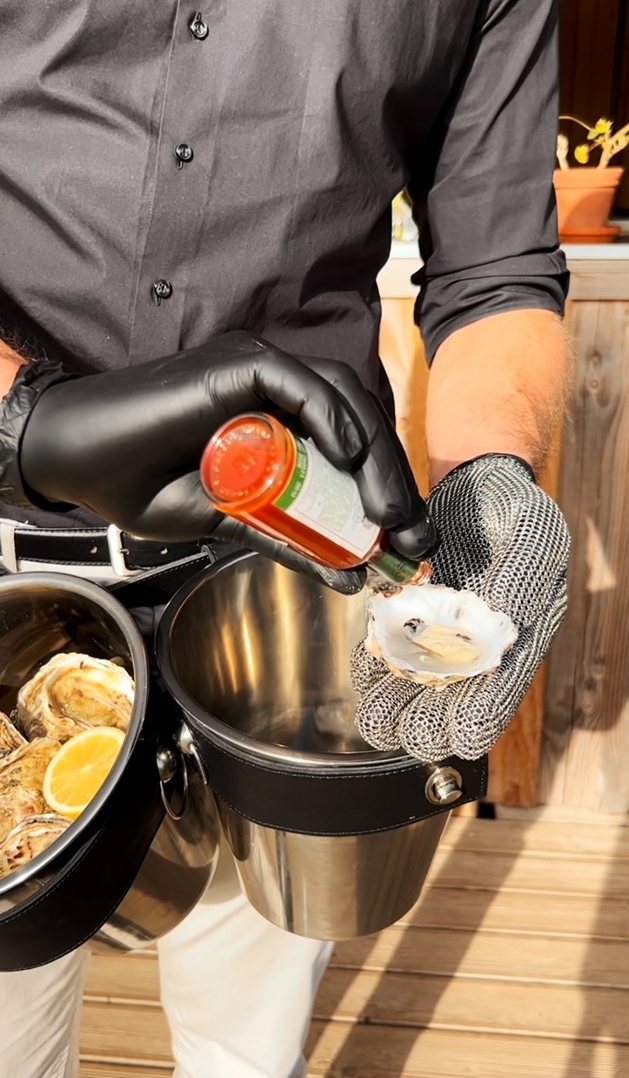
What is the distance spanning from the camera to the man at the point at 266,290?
553mm

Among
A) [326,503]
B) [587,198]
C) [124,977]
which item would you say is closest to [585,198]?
[587,198]

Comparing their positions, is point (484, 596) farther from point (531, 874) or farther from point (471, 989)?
point (531, 874)

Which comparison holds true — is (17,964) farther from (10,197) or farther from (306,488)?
(10,197)

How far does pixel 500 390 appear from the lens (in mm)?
827

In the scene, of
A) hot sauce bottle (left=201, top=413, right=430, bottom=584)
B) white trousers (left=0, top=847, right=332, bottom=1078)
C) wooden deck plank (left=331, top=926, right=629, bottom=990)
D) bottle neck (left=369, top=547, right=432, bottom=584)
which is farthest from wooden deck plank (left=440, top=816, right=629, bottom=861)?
hot sauce bottle (left=201, top=413, right=430, bottom=584)

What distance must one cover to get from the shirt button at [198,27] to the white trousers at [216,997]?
70 cm

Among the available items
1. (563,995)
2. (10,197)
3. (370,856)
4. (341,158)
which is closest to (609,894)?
(563,995)

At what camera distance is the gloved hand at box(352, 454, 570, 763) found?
1.90 ft

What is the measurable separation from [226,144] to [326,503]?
0.37 metres

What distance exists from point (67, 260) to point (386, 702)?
0.43 m

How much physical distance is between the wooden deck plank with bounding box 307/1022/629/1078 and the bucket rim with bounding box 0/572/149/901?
87 cm

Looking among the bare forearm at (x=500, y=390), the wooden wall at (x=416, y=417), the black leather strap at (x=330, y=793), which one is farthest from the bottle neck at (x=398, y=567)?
the wooden wall at (x=416, y=417)

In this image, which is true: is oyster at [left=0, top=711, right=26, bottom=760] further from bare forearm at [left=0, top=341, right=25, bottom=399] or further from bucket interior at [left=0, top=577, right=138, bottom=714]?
bare forearm at [left=0, top=341, right=25, bottom=399]

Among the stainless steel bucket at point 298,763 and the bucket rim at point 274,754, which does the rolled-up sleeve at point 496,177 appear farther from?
the bucket rim at point 274,754
